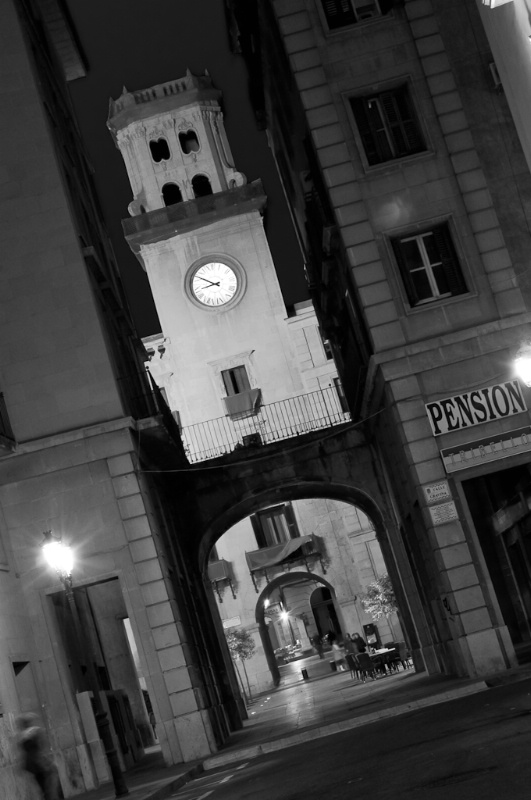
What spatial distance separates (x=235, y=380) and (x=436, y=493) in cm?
3023

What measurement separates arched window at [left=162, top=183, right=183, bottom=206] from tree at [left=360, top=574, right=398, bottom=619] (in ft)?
65.7

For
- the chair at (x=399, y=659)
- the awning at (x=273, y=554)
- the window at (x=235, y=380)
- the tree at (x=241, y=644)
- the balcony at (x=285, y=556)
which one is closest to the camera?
the chair at (x=399, y=659)

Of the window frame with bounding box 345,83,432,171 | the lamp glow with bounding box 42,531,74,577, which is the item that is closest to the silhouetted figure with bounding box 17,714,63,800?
the lamp glow with bounding box 42,531,74,577

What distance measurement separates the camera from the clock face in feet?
175

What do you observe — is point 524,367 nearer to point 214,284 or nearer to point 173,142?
point 214,284

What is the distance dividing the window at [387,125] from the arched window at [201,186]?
30711 mm

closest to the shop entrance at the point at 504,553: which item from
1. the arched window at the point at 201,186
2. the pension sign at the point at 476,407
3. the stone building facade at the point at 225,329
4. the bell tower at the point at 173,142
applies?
Answer: the pension sign at the point at 476,407

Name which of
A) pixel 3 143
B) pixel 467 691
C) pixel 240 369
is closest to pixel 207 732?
pixel 467 691

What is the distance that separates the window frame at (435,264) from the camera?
2423 cm

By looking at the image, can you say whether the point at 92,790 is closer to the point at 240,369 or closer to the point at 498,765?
the point at 498,765

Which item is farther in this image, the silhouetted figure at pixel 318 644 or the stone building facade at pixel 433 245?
the silhouetted figure at pixel 318 644

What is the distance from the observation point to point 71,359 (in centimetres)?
2430

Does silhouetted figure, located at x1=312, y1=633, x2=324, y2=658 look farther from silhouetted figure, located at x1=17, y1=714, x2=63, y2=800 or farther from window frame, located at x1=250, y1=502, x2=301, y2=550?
silhouetted figure, located at x1=17, y1=714, x2=63, y2=800

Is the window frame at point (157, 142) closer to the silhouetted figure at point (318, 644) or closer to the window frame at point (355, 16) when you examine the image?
the window frame at point (355, 16)
